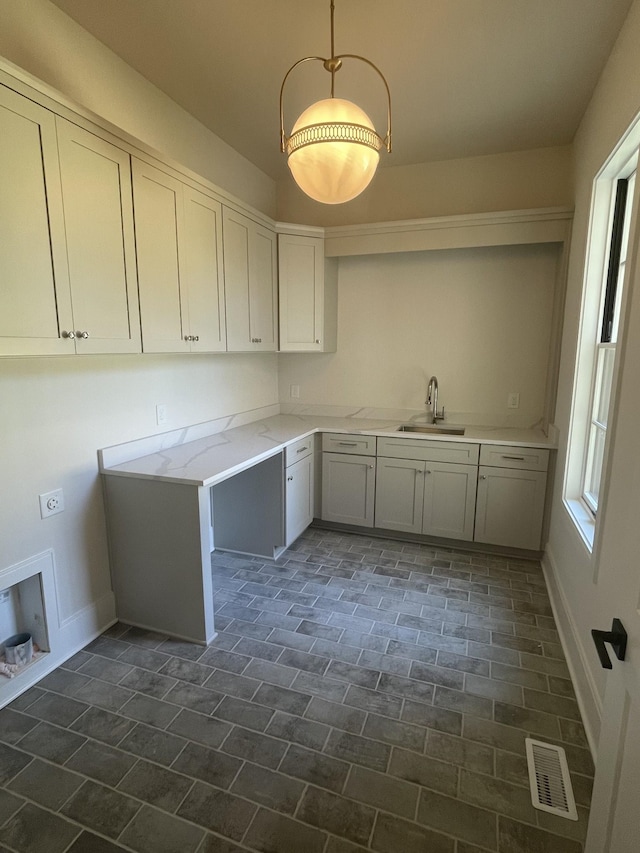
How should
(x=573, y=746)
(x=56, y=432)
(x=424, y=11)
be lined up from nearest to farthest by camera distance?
(x=573, y=746)
(x=424, y=11)
(x=56, y=432)

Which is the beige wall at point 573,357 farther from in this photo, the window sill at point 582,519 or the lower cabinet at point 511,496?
the lower cabinet at point 511,496

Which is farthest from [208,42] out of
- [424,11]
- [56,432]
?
[56,432]

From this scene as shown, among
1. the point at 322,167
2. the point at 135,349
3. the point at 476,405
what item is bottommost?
the point at 476,405

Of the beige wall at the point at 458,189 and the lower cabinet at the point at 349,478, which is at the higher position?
the beige wall at the point at 458,189

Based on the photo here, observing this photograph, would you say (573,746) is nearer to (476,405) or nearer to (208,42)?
(476,405)

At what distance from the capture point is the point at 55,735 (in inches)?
68.9

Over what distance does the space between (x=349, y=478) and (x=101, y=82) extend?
9.34 ft

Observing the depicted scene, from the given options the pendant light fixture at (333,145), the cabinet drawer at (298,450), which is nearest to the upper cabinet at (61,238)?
the pendant light fixture at (333,145)

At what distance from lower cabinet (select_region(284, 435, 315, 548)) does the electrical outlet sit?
54.9 inches

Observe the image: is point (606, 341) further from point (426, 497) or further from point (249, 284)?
point (249, 284)

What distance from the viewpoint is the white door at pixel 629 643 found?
834mm

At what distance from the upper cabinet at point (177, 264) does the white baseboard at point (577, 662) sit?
2426 mm

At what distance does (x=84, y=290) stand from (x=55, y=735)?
70.1 inches

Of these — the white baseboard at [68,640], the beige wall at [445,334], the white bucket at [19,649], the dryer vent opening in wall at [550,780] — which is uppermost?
the beige wall at [445,334]
